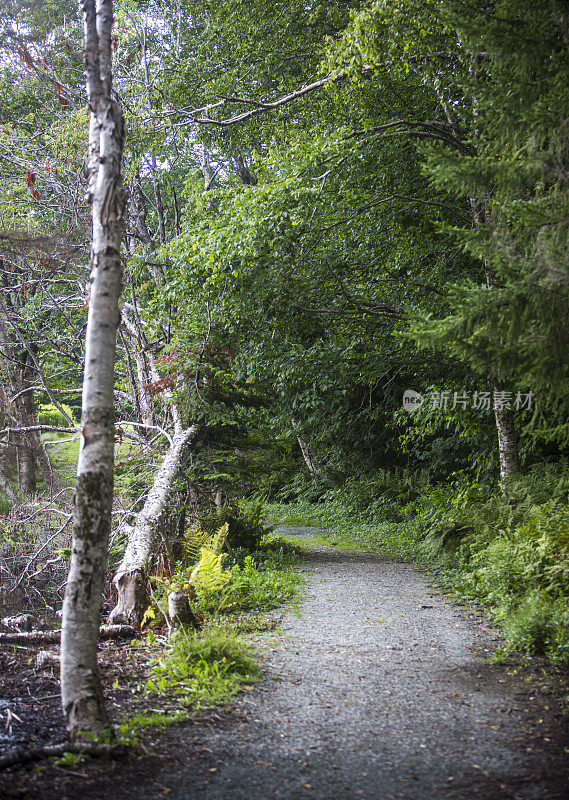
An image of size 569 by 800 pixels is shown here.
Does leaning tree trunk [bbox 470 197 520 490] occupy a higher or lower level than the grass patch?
higher

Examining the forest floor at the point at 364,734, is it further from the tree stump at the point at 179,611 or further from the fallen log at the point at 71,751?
the tree stump at the point at 179,611

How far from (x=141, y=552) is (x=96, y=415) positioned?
3678 millimetres

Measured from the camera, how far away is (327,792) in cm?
318

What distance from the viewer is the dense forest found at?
486cm

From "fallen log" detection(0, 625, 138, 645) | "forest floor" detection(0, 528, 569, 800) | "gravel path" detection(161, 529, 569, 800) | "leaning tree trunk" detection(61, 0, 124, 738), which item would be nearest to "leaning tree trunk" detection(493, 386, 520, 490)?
"gravel path" detection(161, 529, 569, 800)

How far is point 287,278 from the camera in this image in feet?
35.3

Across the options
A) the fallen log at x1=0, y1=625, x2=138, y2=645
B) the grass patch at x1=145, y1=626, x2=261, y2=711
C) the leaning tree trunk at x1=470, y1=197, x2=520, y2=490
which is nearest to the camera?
the grass patch at x1=145, y1=626, x2=261, y2=711

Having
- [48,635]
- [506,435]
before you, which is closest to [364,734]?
[48,635]

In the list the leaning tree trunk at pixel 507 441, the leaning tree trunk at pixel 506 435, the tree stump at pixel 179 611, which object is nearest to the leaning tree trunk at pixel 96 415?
the tree stump at pixel 179 611

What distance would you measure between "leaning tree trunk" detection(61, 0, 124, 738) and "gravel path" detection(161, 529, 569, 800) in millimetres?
877

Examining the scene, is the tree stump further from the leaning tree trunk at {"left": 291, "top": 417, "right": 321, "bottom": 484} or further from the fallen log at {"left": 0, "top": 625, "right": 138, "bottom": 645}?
the leaning tree trunk at {"left": 291, "top": 417, "right": 321, "bottom": 484}

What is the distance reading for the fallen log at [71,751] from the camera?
337 cm

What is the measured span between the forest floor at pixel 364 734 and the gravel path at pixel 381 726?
0.01 meters

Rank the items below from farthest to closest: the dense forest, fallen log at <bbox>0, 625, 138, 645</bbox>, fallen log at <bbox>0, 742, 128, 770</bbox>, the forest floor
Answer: fallen log at <bbox>0, 625, 138, 645</bbox> → the dense forest → fallen log at <bbox>0, 742, 128, 770</bbox> → the forest floor
